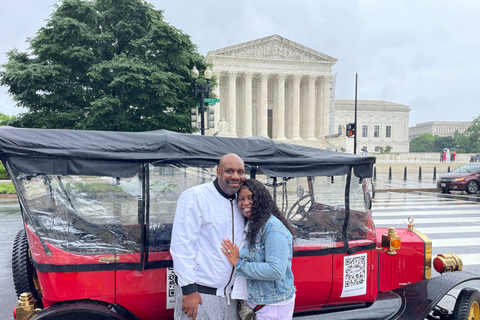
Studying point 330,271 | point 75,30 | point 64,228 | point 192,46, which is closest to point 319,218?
point 330,271

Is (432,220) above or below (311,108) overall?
below

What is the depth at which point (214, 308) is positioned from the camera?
240 centimetres

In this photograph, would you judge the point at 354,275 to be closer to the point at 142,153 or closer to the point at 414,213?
the point at 142,153

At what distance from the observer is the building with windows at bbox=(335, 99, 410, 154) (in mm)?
90562

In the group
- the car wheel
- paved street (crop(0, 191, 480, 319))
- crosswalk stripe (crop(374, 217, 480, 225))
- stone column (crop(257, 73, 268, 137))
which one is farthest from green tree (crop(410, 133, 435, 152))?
crosswalk stripe (crop(374, 217, 480, 225))

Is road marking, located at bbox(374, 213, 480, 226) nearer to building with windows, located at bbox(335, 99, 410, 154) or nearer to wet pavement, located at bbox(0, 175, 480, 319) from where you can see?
wet pavement, located at bbox(0, 175, 480, 319)

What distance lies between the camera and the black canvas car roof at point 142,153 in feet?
8.30

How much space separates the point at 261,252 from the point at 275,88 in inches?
2326

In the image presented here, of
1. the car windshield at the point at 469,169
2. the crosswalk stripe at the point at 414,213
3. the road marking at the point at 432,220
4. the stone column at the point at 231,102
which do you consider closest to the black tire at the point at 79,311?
the road marking at the point at 432,220

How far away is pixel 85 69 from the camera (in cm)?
1922

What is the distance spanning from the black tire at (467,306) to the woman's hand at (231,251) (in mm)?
2520

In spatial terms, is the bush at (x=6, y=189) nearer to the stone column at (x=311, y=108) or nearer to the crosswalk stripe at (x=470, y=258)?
the crosswalk stripe at (x=470, y=258)

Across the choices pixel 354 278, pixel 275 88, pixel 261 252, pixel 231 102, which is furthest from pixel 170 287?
pixel 275 88

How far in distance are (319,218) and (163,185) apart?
166 cm
